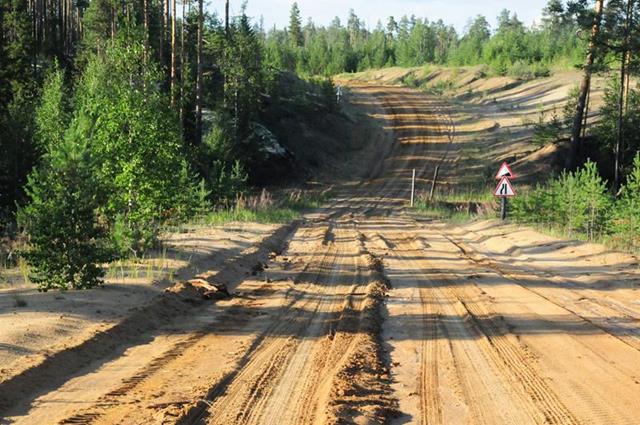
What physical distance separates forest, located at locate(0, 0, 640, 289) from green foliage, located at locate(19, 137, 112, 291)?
2cm

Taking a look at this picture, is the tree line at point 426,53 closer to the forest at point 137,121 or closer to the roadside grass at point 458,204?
the forest at point 137,121

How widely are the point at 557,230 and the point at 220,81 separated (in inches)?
1221

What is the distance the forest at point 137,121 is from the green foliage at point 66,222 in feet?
0.07

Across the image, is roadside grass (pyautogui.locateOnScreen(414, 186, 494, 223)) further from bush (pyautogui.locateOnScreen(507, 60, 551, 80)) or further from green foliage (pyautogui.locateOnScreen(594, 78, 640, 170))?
bush (pyautogui.locateOnScreen(507, 60, 551, 80))

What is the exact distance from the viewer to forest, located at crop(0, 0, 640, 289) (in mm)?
9398

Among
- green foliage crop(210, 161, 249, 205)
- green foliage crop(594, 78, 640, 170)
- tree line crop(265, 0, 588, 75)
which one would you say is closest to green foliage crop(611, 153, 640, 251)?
green foliage crop(210, 161, 249, 205)

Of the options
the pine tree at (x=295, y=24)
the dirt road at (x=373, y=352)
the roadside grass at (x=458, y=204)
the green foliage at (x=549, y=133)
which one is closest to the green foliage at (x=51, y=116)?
the dirt road at (x=373, y=352)

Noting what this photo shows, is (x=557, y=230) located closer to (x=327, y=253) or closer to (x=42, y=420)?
(x=327, y=253)

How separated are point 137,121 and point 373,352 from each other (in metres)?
8.70

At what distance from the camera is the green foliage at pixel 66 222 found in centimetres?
905

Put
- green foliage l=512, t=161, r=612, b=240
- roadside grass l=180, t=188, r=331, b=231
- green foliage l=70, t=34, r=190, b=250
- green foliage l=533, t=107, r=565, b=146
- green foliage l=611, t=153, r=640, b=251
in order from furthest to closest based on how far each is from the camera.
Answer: green foliage l=533, t=107, r=565, b=146, roadside grass l=180, t=188, r=331, b=231, green foliage l=512, t=161, r=612, b=240, green foliage l=611, t=153, r=640, b=251, green foliage l=70, t=34, r=190, b=250

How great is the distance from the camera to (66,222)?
917cm

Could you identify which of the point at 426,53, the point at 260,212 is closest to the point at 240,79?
the point at 260,212

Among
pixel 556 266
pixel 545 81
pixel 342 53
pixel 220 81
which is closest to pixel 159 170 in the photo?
pixel 556 266
